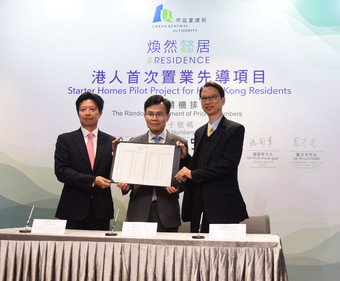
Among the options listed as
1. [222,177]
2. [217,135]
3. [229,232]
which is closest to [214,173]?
[222,177]

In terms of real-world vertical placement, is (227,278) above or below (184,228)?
below

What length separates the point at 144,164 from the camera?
296 centimetres

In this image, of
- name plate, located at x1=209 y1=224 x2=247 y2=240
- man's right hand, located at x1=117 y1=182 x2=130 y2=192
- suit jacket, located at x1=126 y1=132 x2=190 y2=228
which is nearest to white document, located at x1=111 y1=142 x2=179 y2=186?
man's right hand, located at x1=117 y1=182 x2=130 y2=192

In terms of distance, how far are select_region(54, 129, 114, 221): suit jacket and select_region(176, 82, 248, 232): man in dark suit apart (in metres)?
0.53

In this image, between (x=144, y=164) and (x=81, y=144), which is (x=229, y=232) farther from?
(x=81, y=144)

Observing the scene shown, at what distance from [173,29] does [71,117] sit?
1.20 metres

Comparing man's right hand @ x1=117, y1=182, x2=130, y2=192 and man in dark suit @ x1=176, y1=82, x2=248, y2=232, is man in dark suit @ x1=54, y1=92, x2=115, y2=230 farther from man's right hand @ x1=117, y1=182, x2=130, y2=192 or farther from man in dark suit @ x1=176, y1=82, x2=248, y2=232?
man in dark suit @ x1=176, y1=82, x2=248, y2=232

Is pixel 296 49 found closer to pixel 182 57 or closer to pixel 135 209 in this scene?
pixel 182 57

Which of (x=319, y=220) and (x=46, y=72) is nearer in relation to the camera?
(x=319, y=220)

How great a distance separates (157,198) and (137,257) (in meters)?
0.61

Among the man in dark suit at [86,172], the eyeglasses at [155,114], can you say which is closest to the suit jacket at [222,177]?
the eyeglasses at [155,114]

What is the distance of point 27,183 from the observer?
441cm

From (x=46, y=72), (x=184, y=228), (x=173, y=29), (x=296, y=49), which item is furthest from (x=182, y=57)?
(x=184, y=228)

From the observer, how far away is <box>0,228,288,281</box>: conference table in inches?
92.1
